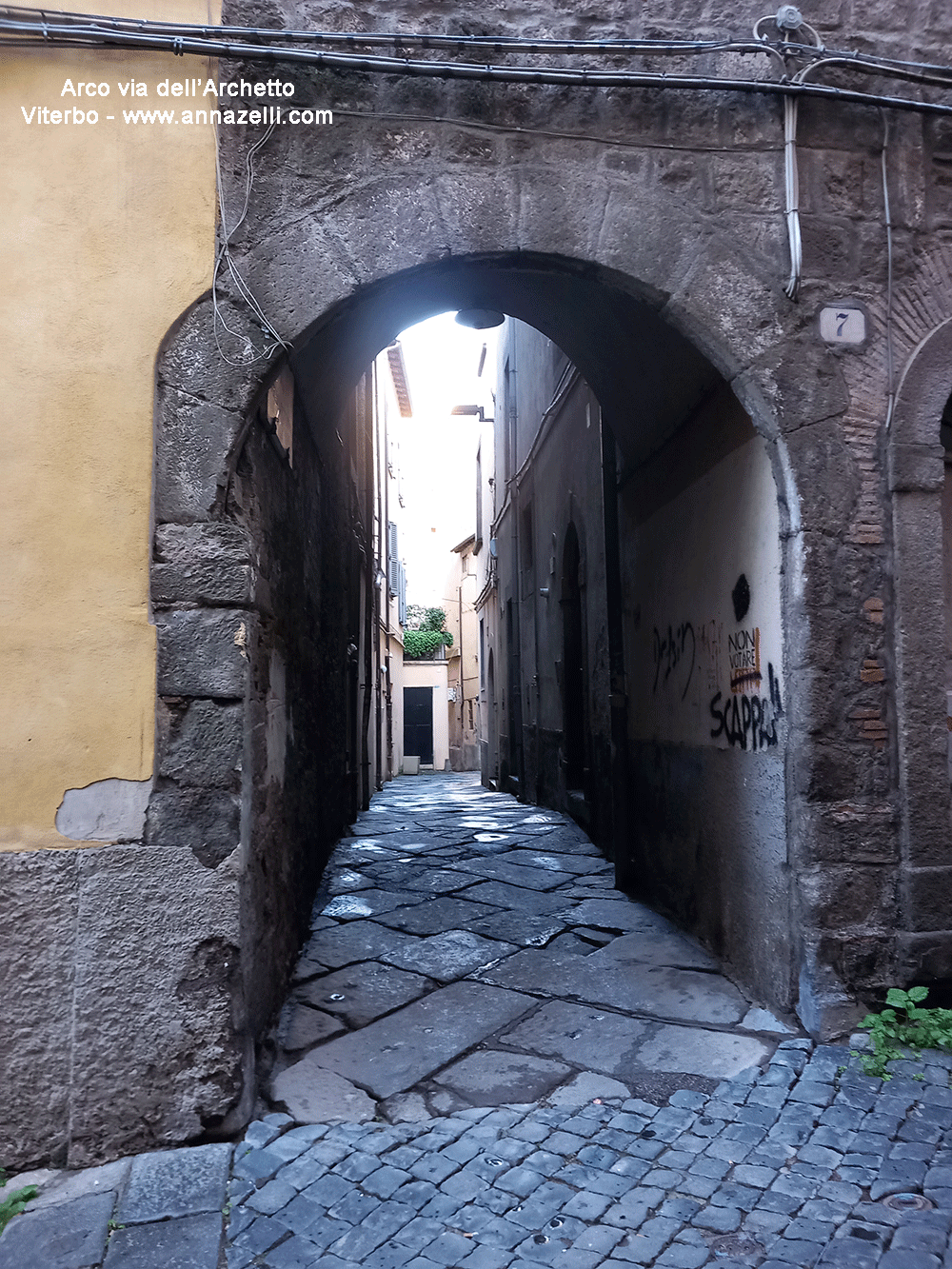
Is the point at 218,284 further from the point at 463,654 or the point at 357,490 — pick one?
the point at 463,654

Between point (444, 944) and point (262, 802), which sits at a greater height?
point (262, 802)

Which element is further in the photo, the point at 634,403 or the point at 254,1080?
the point at 634,403

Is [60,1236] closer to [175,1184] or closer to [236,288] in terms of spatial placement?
[175,1184]

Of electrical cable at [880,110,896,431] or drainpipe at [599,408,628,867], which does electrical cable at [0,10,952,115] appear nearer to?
electrical cable at [880,110,896,431]

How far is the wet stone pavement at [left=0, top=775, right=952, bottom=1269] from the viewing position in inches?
78.5

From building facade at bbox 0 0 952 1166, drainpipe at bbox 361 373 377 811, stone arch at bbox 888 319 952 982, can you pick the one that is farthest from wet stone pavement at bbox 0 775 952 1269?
drainpipe at bbox 361 373 377 811

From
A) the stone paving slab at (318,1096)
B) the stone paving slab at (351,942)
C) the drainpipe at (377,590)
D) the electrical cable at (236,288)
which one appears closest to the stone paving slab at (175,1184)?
the stone paving slab at (318,1096)

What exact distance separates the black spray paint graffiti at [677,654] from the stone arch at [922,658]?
3.91ft

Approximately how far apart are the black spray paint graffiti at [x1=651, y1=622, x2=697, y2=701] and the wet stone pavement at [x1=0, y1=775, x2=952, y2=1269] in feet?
4.26

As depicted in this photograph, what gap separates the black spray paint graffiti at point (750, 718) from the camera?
3238 millimetres

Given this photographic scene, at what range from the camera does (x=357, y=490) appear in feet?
30.1

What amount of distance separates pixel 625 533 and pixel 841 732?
8.44 feet

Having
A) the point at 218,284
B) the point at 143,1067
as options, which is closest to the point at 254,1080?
the point at 143,1067

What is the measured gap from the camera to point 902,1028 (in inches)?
112
